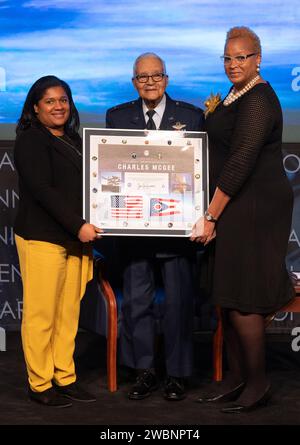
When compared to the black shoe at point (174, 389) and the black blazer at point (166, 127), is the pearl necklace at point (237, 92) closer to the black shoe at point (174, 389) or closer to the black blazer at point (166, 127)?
the black blazer at point (166, 127)

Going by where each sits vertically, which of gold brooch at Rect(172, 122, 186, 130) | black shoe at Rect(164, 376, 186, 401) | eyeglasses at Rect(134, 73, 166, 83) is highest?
eyeglasses at Rect(134, 73, 166, 83)

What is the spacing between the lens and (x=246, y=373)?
13.8 feet

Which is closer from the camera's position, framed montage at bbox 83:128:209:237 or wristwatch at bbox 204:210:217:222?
wristwatch at bbox 204:210:217:222

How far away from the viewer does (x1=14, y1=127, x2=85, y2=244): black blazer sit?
4156 mm

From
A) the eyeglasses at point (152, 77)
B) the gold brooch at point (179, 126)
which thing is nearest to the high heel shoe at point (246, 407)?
the gold brooch at point (179, 126)

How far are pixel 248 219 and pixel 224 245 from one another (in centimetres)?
15

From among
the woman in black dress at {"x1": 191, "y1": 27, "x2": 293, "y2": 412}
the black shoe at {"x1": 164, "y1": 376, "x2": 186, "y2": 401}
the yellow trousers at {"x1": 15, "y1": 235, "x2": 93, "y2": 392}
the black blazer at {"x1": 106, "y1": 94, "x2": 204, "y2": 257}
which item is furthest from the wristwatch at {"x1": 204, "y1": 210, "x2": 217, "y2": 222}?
the black shoe at {"x1": 164, "y1": 376, "x2": 186, "y2": 401}

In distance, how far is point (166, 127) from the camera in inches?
172

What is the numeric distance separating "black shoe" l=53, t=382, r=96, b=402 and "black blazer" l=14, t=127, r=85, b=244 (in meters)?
0.65

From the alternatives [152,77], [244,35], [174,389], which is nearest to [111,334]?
[174,389]

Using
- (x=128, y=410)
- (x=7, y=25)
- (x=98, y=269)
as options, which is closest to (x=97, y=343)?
(x=98, y=269)

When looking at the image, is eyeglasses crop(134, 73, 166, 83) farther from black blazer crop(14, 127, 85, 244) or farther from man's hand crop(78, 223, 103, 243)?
man's hand crop(78, 223, 103, 243)

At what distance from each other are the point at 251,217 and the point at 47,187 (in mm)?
835

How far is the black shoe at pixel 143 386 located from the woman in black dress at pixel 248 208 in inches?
17.2
